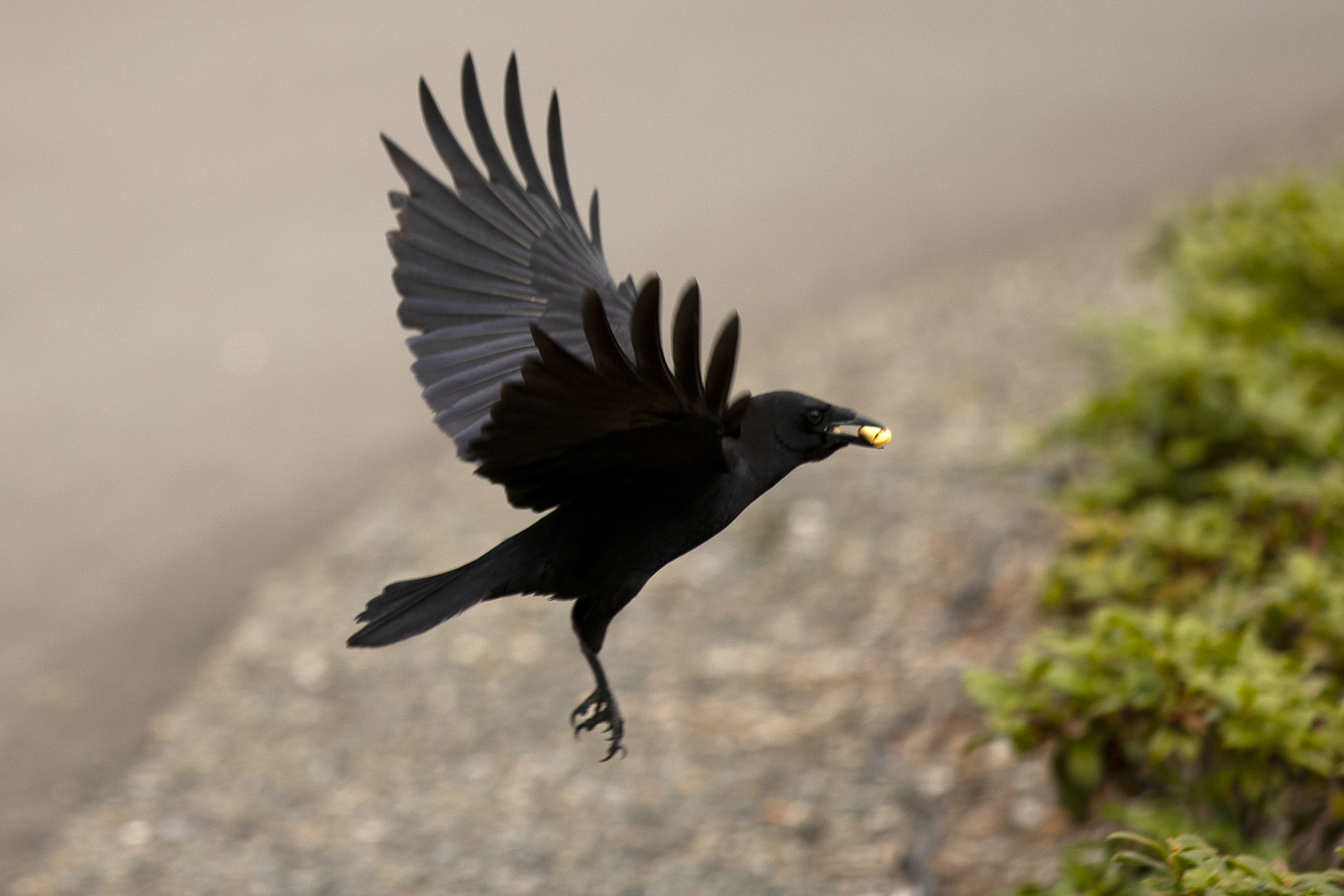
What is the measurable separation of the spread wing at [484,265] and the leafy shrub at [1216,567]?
1.31 metres

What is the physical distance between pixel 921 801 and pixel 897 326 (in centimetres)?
348

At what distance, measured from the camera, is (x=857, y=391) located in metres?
6.28

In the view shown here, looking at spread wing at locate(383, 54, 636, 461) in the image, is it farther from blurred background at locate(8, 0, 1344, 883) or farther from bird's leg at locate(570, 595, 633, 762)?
blurred background at locate(8, 0, 1344, 883)

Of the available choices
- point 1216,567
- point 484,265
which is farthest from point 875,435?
point 1216,567

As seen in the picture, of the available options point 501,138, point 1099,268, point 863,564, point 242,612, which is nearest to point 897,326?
point 1099,268

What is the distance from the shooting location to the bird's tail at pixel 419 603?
2.15 meters

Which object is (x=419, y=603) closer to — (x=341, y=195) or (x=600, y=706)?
(x=600, y=706)

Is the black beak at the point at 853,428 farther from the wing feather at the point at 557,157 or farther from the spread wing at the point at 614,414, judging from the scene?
the wing feather at the point at 557,157

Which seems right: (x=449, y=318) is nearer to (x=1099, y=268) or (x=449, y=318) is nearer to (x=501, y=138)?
(x=501, y=138)

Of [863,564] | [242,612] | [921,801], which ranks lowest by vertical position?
[921,801]

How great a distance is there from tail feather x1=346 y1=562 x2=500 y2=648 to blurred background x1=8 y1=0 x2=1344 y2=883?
2.19m

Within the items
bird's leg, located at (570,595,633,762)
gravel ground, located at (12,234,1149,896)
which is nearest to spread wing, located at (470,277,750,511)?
bird's leg, located at (570,595,633,762)

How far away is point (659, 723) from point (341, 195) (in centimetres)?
455

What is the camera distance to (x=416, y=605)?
2.22 meters
